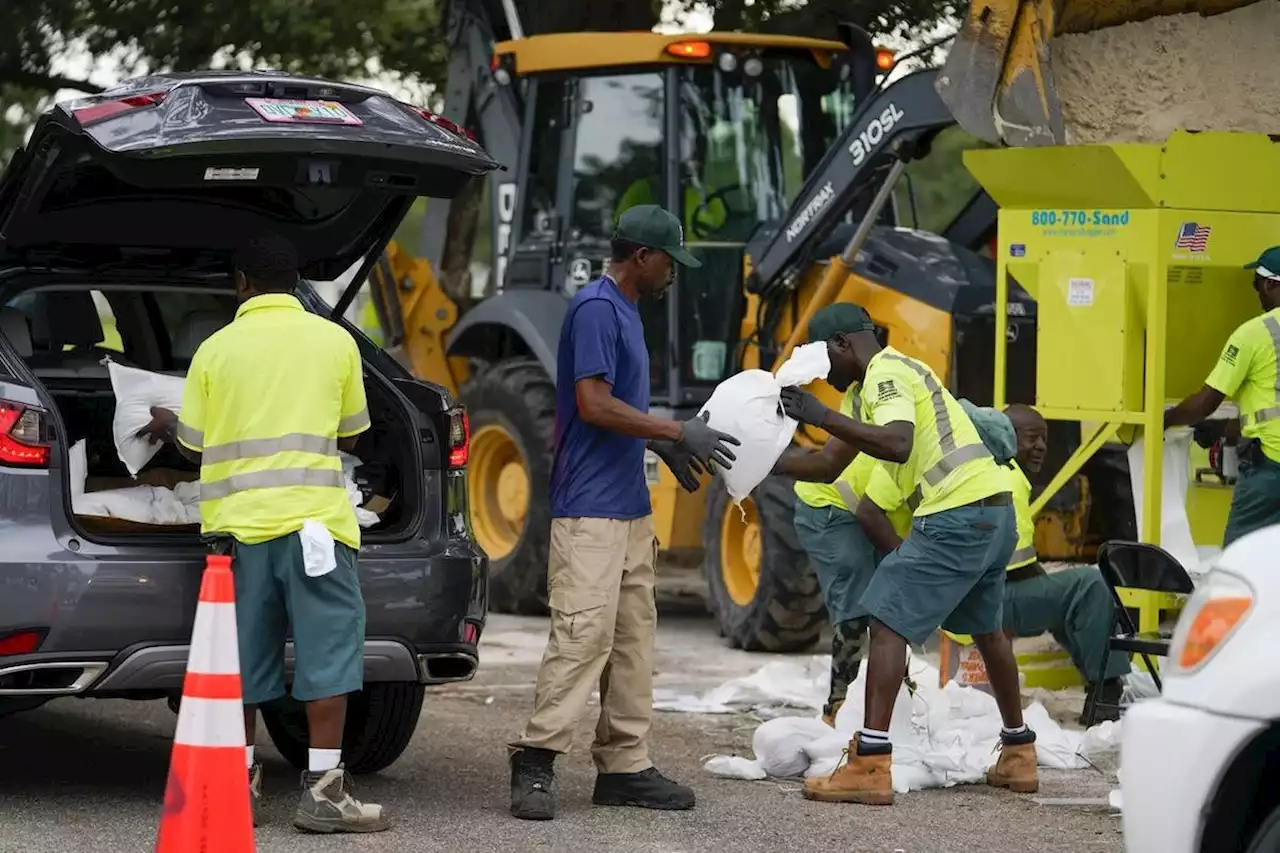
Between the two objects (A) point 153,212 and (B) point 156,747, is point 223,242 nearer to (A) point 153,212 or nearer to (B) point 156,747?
(A) point 153,212

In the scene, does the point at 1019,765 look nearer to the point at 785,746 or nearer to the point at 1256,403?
the point at 785,746

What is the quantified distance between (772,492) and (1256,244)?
251 centimetres

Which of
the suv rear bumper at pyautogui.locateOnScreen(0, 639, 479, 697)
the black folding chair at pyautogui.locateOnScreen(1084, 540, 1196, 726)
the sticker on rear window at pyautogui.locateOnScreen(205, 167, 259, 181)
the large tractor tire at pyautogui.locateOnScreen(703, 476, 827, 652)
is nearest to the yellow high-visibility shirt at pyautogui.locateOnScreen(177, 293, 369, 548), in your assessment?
the suv rear bumper at pyautogui.locateOnScreen(0, 639, 479, 697)

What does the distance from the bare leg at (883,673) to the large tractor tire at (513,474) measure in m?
4.81

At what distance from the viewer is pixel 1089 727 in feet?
25.8

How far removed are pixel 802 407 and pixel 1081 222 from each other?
111 inches

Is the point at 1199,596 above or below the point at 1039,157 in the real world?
below

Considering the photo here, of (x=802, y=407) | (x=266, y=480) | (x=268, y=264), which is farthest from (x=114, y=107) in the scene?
(x=802, y=407)

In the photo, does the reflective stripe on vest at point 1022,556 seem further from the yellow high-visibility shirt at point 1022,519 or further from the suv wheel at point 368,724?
the suv wheel at point 368,724

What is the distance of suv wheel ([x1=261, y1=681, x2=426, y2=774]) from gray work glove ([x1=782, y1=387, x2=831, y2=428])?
56.2 inches

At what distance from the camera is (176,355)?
7363 mm

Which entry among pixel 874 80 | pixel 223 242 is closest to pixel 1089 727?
pixel 223 242

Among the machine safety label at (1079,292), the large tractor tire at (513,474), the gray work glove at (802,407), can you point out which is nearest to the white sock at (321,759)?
the gray work glove at (802,407)

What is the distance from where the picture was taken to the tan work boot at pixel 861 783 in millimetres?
6801
